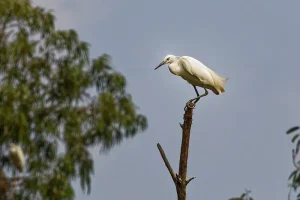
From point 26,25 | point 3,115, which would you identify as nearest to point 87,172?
point 3,115

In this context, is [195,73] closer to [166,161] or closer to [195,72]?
[195,72]

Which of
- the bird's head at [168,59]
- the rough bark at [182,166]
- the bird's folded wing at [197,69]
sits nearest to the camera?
the rough bark at [182,166]

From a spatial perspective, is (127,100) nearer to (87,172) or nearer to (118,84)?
(118,84)

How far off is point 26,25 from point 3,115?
1.34 m

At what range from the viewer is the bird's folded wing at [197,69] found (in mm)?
13383

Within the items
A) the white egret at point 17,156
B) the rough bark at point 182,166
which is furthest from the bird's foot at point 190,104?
the white egret at point 17,156

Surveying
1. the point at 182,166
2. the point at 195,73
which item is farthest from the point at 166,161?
the point at 195,73

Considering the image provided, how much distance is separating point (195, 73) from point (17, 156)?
3.80 m

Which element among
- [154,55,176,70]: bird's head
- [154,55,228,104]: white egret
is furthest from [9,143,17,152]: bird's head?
[154,55,176,70]: bird's head

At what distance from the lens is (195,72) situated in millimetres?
13445

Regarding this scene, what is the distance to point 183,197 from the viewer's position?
11867 millimetres

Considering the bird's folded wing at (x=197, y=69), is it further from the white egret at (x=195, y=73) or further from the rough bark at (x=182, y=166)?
the rough bark at (x=182, y=166)

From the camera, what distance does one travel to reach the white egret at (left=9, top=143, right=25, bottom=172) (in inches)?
405

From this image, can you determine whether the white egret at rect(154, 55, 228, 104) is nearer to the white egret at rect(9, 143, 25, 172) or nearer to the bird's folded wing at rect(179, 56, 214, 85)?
the bird's folded wing at rect(179, 56, 214, 85)
